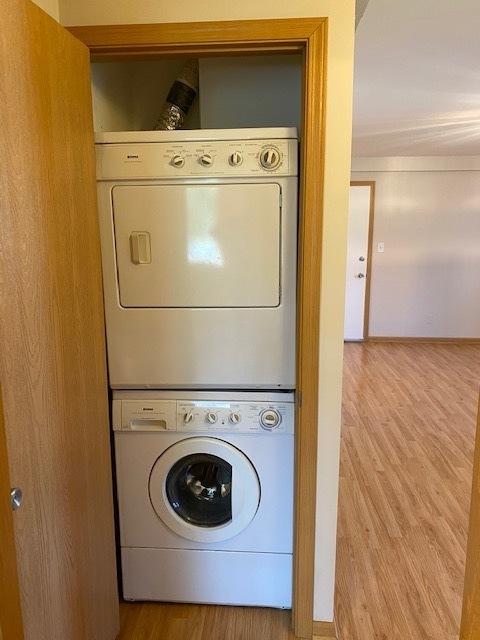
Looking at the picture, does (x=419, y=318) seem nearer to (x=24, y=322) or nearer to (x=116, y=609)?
(x=116, y=609)

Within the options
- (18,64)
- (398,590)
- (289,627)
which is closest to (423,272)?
(398,590)

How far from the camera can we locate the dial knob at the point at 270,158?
1.46 m

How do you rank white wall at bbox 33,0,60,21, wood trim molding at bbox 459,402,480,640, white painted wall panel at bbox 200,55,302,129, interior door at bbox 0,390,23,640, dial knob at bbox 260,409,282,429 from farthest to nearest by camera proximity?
1. white painted wall panel at bbox 200,55,302,129
2. dial knob at bbox 260,409,282,429
3. white wall at bbox 33,0,60,21
4. interior door at bbox 0,390,23,640
5. wood trim molding at bbox 459,402,480,640

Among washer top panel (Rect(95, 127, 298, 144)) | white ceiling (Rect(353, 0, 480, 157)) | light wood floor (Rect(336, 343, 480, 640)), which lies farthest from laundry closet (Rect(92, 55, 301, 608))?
white ceiling (Rect(353, 0, 480, 157))

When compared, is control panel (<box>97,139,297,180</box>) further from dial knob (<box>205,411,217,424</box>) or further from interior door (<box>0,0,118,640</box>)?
dial knob (<box>205,411,217,424</box>)

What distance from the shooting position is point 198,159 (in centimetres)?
149

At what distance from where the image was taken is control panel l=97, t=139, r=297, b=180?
4.82 ft

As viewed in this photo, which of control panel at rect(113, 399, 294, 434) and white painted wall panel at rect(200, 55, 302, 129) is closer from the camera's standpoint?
control panel at rect(113, 399, 294, 434)

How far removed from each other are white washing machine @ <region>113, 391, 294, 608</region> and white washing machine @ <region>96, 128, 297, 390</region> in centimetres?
11

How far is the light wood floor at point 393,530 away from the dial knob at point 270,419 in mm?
792

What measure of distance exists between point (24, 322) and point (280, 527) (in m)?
1.21

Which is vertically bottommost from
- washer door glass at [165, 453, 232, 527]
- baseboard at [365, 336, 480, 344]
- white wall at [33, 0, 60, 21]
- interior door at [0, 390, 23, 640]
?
baseboard at [365, 336, 480, 344]

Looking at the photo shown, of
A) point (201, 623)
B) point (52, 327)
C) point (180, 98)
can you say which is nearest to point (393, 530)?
point (201, 623)

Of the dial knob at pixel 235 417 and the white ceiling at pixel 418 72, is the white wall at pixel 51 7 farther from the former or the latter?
the dial knob at pixel 235 417
